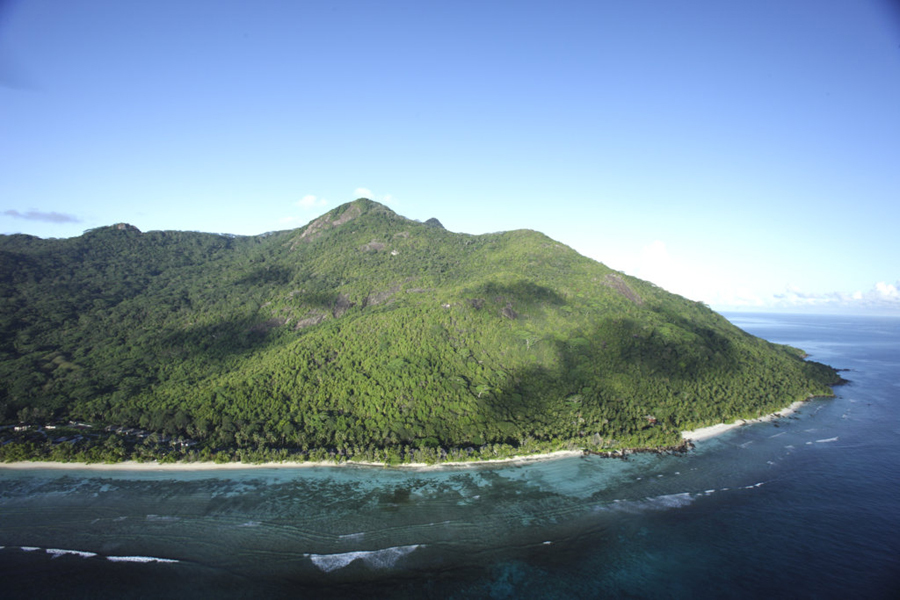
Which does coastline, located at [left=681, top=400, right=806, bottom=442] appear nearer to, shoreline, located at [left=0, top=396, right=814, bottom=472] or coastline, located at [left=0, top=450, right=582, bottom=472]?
shoreline, located at [left=0, top=396, right=814, bottom=472]

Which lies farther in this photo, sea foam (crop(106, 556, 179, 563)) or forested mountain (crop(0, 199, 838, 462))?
forested mountain (crop(0, 199, 838, 462))

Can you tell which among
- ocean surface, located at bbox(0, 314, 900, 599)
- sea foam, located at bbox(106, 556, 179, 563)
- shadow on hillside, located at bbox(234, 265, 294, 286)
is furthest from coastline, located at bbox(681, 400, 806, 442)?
shadow on hillside, located at bbox(234, 265, 294, 286)

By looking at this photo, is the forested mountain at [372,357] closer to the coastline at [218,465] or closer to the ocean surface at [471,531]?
the coastline at [218,465]

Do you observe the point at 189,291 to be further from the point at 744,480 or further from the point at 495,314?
the point at 744,480

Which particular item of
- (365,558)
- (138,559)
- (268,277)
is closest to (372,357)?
(365,558)

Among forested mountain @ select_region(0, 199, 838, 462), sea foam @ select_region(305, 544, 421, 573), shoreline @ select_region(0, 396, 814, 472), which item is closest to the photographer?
sea foam @ select_region(305, 544, 421, 573)

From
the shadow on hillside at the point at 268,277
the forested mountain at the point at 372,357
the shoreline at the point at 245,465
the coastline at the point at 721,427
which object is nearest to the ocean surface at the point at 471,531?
the shoreline at the point at 245,465

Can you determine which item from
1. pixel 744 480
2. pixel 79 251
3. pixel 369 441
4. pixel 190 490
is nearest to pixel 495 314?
pixel 369 441
